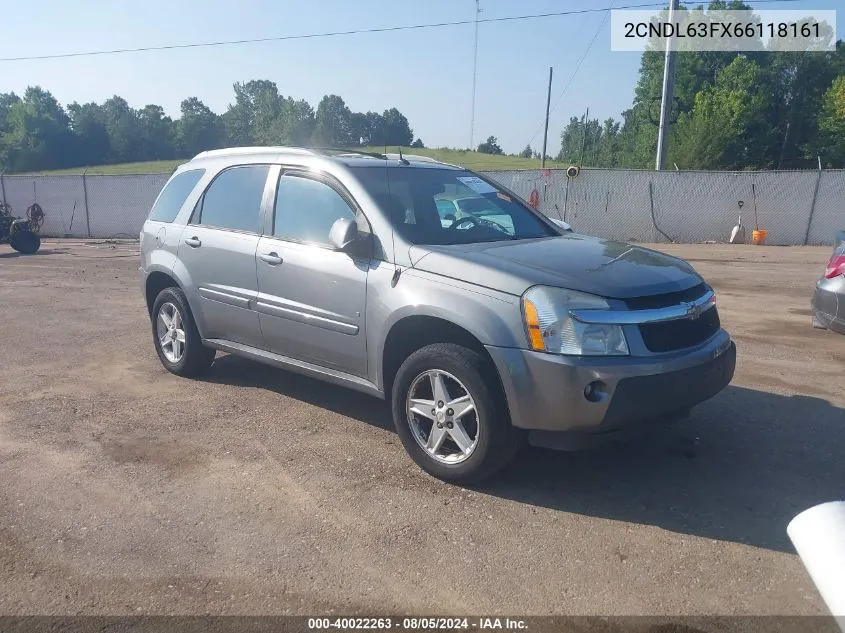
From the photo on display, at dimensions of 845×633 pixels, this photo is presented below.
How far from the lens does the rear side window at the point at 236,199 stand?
5.10 m

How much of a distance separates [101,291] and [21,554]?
8.63m

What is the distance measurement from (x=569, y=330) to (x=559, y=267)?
489 millimetres

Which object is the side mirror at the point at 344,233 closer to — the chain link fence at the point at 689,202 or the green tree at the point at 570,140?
the chain link fence at the point at 689,202

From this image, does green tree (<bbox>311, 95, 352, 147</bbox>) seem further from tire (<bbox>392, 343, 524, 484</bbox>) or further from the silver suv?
tire (<bbox>392, 343, 524, 484</bbox>)

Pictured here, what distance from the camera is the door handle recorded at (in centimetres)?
472

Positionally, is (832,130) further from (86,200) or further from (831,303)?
(831,303)

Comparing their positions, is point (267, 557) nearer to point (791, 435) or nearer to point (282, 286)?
point (282, 286)

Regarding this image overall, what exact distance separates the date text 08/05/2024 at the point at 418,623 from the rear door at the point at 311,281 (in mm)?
1797

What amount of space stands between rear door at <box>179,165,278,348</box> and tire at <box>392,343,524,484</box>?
155cm

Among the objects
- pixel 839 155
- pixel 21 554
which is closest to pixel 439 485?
pixel 21 554

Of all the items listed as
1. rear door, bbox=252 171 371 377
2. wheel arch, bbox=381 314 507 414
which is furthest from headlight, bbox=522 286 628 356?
rear door, bbox=252 171 371 377

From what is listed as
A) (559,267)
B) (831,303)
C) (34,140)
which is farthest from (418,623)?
(34,140)

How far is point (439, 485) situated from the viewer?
3.88 m

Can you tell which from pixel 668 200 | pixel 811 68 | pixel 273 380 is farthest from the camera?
pixel 811 68
